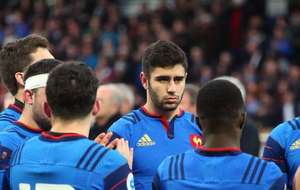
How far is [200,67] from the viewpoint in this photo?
50.4 feet

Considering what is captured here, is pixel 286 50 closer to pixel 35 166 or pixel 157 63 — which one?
pixel 157 63

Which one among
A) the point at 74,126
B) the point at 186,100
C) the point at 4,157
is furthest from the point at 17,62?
the point at 186,100

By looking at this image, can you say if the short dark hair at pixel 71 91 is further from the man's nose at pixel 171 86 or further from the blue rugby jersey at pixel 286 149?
the blue rugby jersey at pixel 286 149

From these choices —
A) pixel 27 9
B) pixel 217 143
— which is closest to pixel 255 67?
pixel 27 9

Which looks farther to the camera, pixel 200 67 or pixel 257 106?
pixel 200 67

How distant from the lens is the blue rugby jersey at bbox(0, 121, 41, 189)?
15.4 feet

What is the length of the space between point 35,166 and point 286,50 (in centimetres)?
1158

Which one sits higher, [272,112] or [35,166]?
[35,166]

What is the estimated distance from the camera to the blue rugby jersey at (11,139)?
4694mm

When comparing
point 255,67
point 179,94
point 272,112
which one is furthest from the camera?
point 255,67

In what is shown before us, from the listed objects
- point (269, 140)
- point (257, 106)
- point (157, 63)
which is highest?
point (157, 63)

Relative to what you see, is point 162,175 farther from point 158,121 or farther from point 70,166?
point 158,121

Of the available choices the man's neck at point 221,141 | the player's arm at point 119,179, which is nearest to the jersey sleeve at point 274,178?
the man's neck at point 221,141

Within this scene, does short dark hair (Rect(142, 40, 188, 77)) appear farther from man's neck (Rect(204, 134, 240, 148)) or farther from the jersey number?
the jersey number
